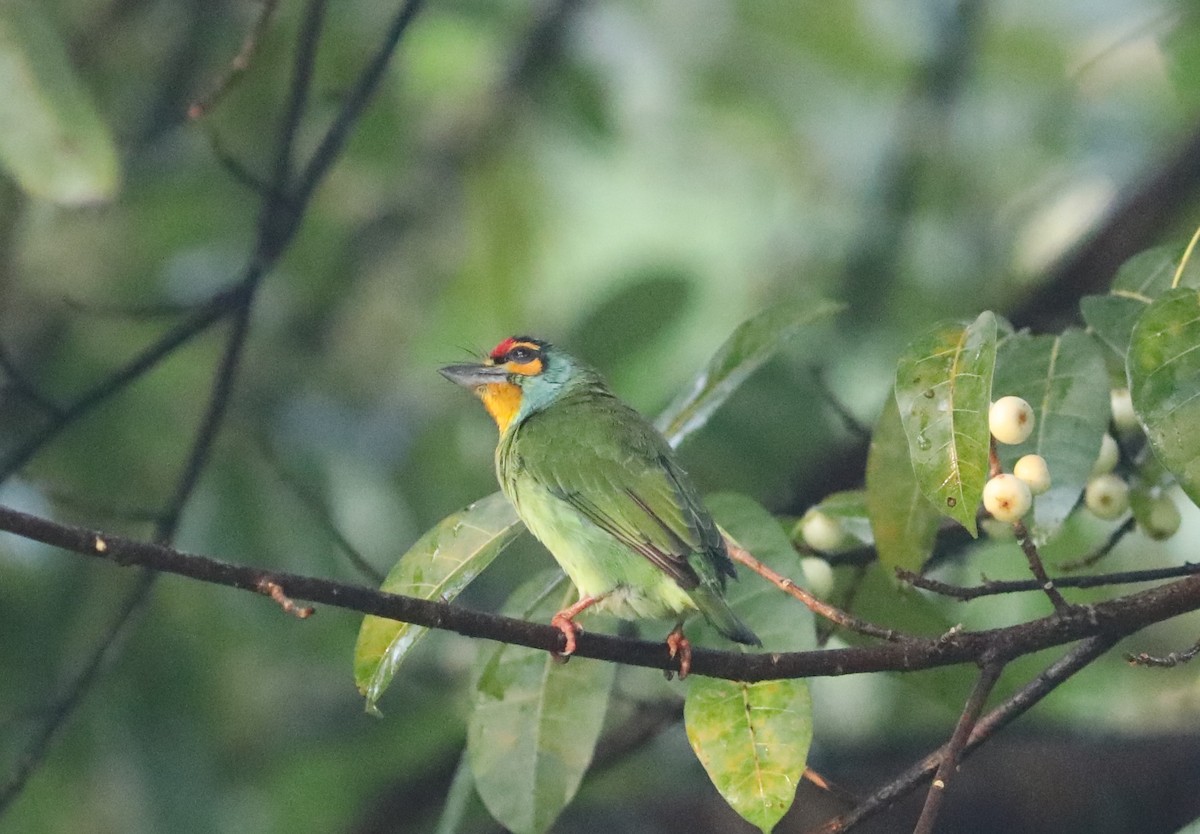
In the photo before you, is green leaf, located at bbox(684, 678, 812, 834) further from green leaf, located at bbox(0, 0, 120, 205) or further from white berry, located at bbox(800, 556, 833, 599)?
green leaf, located at bbox(0, 0, 120, 205)

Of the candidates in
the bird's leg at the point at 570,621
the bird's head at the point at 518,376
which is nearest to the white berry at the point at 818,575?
the bird's leg at the point at 570,621

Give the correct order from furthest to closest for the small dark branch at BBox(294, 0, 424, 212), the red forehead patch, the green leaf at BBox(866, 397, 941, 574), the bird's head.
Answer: the red forehead patch < the bird's head < the small dark branch at BBox(294, 0, 424, 212) < the green leaf at BBox(866, 397, 941, 574)

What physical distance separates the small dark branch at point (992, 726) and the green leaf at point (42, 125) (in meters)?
1.85

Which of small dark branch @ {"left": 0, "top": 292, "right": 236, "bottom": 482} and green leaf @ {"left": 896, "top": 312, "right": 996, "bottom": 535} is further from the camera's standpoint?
small dark branch @ {"left": 0, "top": 292, "right": 236, "bottom": 482}

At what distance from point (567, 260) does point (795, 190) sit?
1243mm

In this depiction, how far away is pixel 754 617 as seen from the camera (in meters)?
2.53

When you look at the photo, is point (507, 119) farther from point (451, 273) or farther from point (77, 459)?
point (77, 459)

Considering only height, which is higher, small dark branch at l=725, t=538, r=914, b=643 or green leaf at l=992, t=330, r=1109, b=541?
green leaf at l=992, t=330, r=1109, b=541

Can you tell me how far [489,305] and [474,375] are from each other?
6.44 feet

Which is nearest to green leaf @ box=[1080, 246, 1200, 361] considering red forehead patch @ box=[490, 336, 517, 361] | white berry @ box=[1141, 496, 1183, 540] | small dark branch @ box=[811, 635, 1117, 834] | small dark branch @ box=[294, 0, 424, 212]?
white berry @ box=[1141, 496, 1183, 540]

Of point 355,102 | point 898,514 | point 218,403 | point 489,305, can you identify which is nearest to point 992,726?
point 898,514

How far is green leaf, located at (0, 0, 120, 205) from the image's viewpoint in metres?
2.88

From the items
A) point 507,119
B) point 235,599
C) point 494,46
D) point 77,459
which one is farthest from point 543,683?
point 494,46

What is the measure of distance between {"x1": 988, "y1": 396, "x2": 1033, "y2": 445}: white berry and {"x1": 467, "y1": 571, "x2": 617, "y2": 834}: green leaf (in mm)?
803
